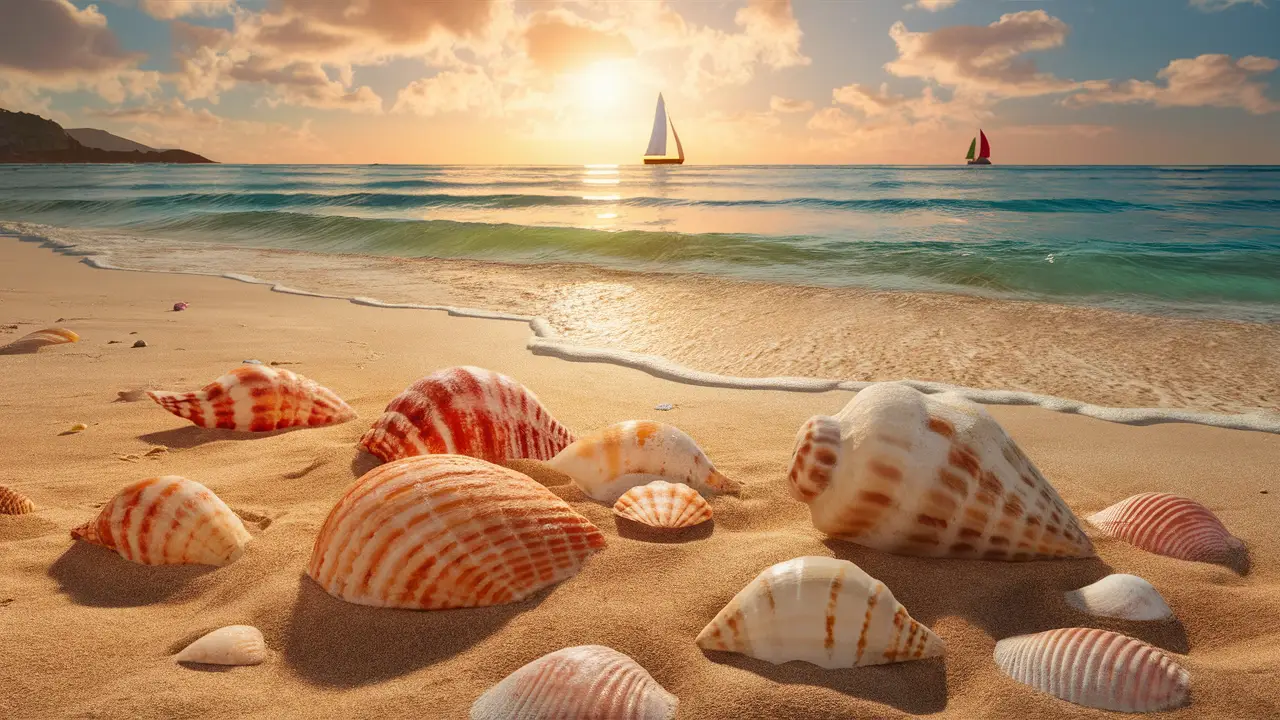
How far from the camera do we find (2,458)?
342 centimetres

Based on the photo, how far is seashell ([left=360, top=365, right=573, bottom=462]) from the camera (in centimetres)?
330

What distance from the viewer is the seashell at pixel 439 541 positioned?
2125mm

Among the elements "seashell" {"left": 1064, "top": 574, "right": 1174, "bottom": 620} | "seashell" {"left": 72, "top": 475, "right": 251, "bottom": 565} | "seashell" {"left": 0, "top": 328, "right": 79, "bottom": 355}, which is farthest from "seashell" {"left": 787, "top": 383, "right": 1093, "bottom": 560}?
"seashell" {"left": 0, "top": 328, "right": 79, "bottom": 355}

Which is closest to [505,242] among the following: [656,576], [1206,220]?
[656,576]

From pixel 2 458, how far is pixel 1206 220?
2451cm

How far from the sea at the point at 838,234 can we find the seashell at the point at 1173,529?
6.69 metres

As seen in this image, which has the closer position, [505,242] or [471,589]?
[471,589]

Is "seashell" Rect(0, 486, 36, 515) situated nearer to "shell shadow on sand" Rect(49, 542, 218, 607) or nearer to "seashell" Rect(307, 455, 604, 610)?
"shell shadow on sand" Rect(49, 542, 218, 607)

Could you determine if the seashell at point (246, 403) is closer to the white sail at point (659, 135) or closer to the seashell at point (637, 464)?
the seashell at point (637, 464)

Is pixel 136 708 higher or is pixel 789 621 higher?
pixel 789 621

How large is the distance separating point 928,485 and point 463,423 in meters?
1.93

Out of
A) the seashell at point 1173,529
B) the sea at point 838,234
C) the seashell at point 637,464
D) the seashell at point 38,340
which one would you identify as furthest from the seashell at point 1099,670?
the sea at point 838,234

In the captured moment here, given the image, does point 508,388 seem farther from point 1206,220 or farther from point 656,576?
point 1206,220

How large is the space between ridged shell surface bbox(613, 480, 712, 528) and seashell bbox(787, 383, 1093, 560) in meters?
0.44
